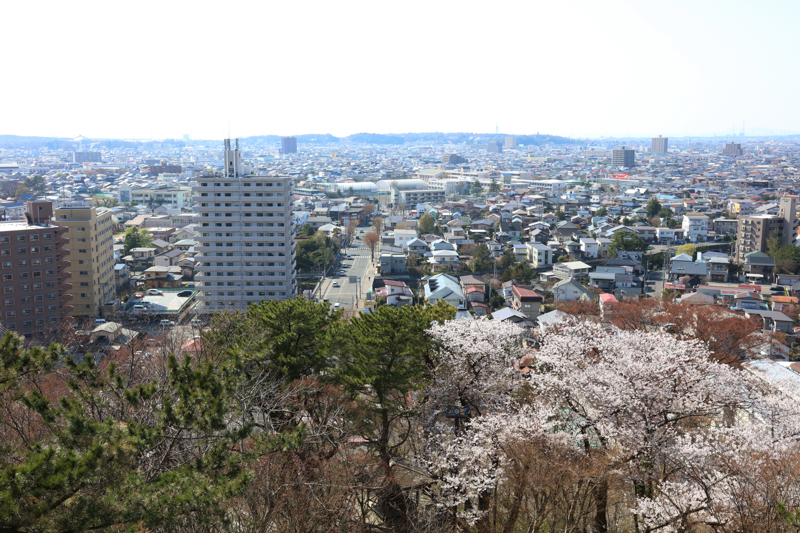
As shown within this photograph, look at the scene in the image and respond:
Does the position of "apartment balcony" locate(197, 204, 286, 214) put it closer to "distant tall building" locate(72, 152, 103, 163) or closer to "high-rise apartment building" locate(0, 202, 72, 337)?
"high-rise apartment building" locate(0, 202, 72, 337)

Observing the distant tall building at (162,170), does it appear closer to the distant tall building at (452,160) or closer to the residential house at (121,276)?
the distant tall building at (452,160)

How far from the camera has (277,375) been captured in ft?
15.9

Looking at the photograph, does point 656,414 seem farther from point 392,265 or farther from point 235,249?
point 392,265

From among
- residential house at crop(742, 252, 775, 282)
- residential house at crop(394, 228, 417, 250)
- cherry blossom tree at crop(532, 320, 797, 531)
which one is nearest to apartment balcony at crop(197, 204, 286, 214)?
residential house at crop(394, 228, 417, 250)

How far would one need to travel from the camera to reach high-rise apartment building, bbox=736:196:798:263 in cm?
1603

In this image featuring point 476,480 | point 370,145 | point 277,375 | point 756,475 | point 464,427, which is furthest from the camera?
point 370,145

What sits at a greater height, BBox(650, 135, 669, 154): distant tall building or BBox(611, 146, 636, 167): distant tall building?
BBox(650, 135, 669, 154): distant tall building

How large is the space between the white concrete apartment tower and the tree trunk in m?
8.78

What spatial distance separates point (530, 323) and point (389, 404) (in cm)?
569

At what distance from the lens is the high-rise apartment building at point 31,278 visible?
31.6ft

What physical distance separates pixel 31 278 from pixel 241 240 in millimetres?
3582

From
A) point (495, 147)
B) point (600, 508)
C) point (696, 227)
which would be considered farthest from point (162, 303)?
point (495, 147)

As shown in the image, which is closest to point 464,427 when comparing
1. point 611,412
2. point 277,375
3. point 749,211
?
point 611,412

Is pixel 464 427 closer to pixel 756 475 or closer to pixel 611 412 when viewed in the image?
pixel 611 412
